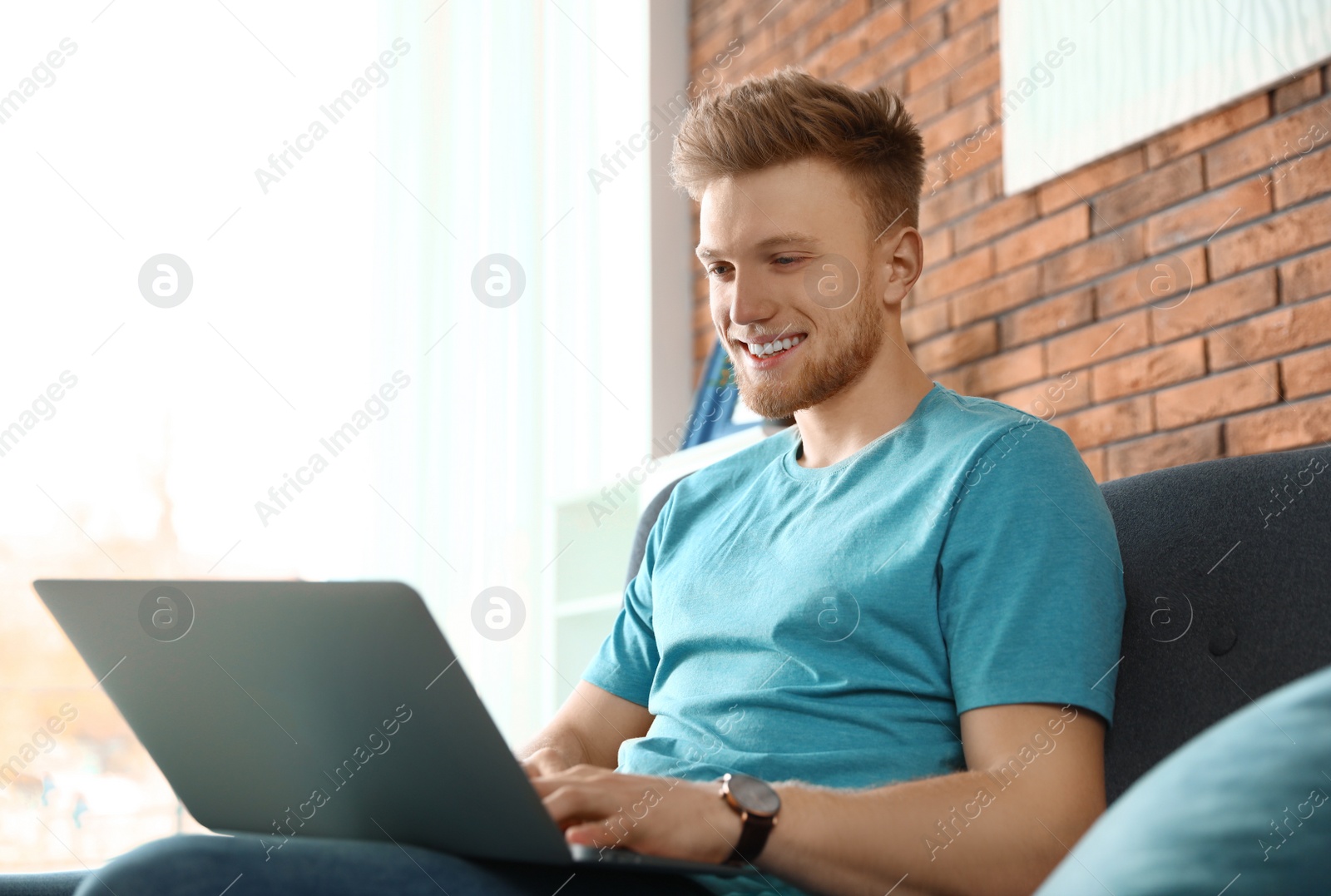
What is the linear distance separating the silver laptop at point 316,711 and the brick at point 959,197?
5.73ft

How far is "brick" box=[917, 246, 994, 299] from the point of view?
230 centimetres

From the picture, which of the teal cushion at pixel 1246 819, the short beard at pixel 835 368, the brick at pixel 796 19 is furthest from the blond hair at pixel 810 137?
the brick at pixel 796 19

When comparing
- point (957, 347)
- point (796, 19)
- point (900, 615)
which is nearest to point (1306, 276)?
point (957, 347)

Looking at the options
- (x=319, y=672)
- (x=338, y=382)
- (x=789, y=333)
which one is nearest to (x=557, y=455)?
(x=338, y=382)

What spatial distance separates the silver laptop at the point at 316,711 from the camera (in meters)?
0.77

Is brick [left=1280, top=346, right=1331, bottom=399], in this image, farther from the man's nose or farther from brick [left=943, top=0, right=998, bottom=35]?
brick [left=943, top=0, right=998, bottom=35]

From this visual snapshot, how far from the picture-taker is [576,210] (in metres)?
3.51

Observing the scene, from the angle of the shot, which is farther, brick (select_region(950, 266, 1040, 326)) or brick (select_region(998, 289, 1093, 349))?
brick (select_region(950, 266, 1040, 326))

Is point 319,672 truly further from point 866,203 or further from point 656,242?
point 656,242

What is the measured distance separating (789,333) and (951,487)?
1.23 ft

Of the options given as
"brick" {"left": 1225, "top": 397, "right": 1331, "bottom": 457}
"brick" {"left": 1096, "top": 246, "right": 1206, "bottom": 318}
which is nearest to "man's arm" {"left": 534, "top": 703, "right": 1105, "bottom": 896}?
"brick" {"left": 1225, "top": 397, "right": 1331, "bottom": 457}

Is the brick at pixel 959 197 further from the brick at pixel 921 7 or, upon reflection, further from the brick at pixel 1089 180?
the brick at pixel 921 7

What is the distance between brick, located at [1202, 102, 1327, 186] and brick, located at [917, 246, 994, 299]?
0.51m

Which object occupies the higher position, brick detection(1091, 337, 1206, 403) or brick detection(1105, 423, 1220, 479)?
brick detection(1091, 337, 1206, 403)
